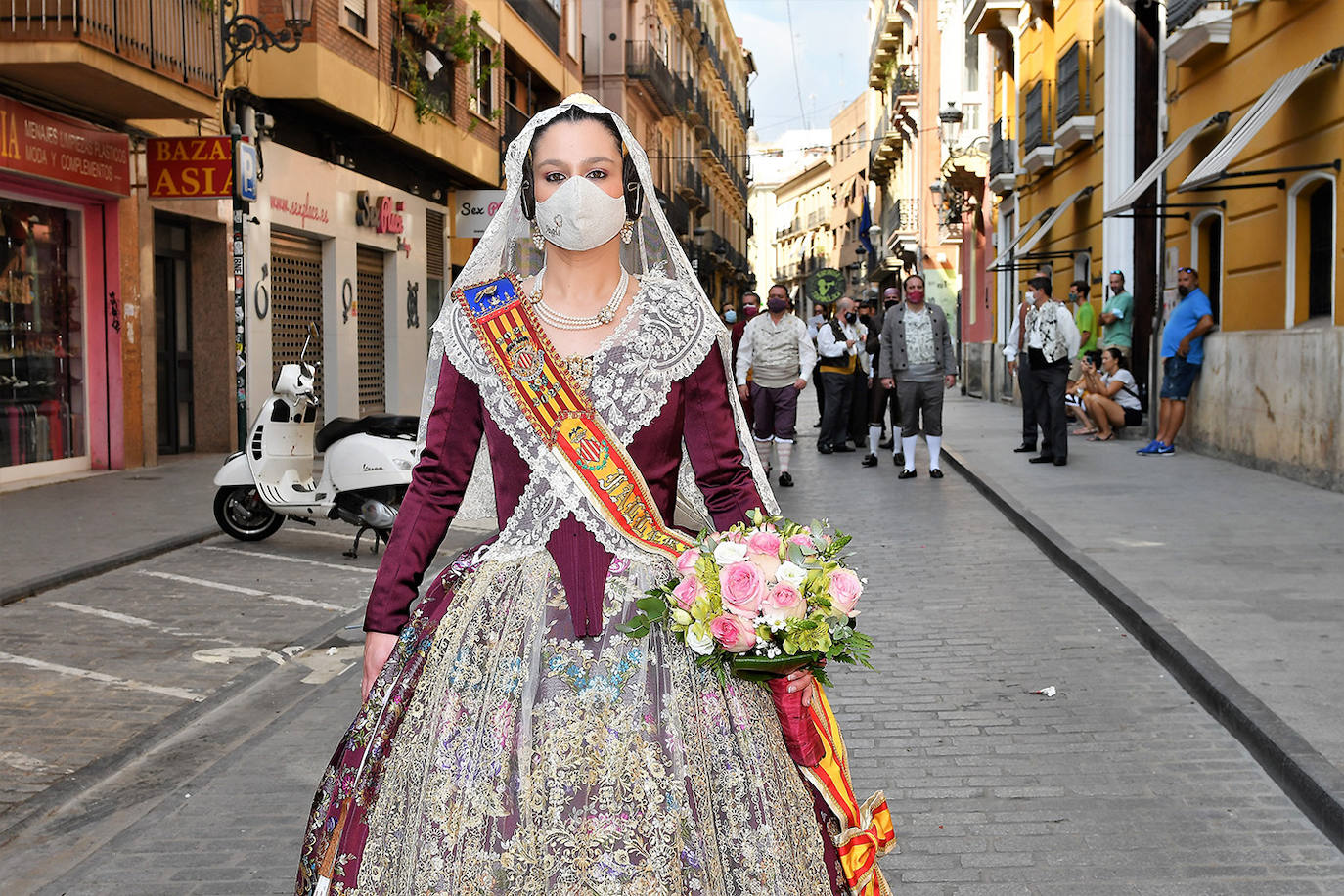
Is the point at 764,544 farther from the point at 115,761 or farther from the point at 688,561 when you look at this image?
the point at 115,761

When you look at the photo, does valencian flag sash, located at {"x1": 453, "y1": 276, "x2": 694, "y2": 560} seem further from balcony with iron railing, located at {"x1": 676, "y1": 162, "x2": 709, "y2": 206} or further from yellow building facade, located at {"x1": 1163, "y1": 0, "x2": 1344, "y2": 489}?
balcony with iron railing, located at {"x1": 676, "y1": 162, "x2": 709, "y2": 206}

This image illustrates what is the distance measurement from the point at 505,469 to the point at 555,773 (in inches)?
24.9

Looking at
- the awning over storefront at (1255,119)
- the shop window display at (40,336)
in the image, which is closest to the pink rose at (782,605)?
the awning over storefront at (1255,119)

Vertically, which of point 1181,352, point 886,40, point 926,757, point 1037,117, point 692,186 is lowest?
point 926,757

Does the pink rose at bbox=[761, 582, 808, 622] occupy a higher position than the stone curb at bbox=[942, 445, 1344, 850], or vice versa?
the pink rose at bbox=[761, 582, 808, 622]

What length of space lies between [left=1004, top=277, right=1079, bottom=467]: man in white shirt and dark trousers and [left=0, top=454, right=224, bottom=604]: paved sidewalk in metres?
8.09

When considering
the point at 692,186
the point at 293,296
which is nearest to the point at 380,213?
the point at 293,296

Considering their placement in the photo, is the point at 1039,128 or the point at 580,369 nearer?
the point at 580,369

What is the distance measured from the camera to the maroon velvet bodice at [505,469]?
2730 mm

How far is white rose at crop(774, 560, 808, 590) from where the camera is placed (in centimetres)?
245

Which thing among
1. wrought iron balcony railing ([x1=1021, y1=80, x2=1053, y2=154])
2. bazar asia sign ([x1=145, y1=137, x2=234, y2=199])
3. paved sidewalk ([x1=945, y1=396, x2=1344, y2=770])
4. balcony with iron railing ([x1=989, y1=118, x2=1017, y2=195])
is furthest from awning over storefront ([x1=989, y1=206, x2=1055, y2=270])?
bazar asia sign ([x1=145, y1=137, x2=234, y2=199])

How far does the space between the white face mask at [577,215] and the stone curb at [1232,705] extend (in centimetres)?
280

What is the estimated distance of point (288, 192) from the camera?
59.9 feet

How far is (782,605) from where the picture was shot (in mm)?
2402
